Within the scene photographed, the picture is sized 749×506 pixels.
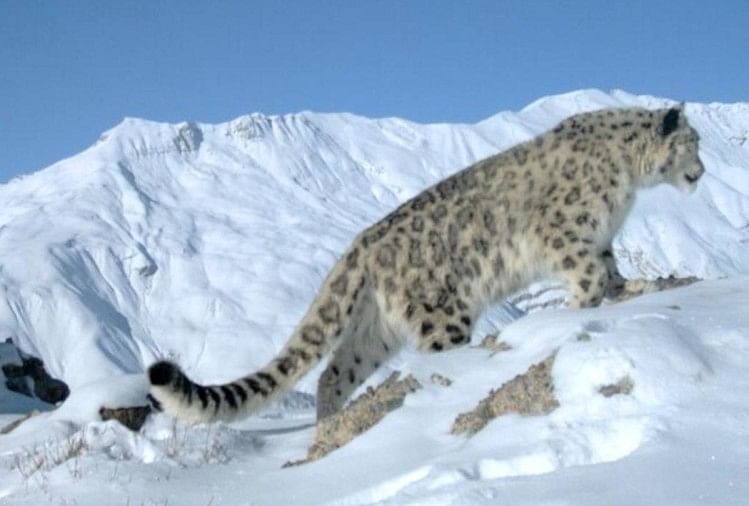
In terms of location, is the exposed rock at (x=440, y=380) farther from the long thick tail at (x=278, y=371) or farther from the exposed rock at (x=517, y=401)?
the long thick tail at (x=278, y=371)

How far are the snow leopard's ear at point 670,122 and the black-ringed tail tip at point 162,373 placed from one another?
512 centimetres

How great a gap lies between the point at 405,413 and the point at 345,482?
0.95 m

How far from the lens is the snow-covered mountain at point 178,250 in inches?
5541

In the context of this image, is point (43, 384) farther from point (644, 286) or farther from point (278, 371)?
point (644, 286)

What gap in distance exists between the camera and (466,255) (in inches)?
373

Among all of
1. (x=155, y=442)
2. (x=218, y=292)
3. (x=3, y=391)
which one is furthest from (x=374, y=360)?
(x=218, y=292)

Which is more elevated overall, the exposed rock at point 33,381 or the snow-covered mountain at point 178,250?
the exposed rock at point 33,381

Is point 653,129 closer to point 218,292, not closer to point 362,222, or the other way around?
point 218,292

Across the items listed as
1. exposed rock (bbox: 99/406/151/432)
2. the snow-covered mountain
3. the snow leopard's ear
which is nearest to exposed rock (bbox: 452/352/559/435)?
exposed rock (bbox: 99/406/151/432)

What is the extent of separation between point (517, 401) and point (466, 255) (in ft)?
10.2

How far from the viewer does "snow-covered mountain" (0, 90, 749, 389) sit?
141 metres

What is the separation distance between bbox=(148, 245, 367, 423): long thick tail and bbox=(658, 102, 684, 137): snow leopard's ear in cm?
301

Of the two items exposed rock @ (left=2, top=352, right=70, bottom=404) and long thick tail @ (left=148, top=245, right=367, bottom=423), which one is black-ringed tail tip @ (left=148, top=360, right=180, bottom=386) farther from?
exposed rock @ (left=2, top=352, right=70, bottom=404)

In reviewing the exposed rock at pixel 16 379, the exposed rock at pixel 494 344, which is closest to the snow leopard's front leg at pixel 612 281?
the exposed rock at pixel 494 344
